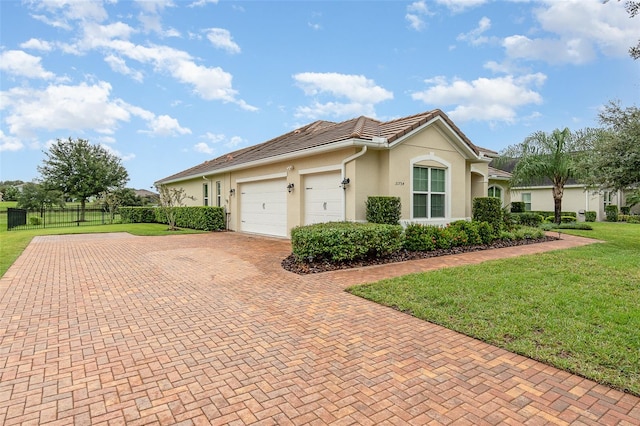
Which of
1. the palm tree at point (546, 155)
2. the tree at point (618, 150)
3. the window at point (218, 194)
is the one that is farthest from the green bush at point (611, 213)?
the window at point (218, 194)

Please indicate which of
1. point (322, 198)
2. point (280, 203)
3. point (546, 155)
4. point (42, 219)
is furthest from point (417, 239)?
point (42, 219)

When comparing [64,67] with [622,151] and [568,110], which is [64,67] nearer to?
[622,151]

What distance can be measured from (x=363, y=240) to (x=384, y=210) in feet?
7.06

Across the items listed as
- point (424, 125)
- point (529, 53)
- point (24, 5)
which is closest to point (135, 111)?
point (24, 5)

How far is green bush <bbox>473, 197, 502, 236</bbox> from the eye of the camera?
12.6 m

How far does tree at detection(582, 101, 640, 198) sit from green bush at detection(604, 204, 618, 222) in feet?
56.2

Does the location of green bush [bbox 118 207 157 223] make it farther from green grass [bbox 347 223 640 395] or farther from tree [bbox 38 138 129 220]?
green grass [bbox 347 223 640 395]

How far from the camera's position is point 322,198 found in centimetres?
1200

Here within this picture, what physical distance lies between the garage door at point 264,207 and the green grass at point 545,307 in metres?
8.08

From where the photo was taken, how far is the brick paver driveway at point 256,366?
269 cm

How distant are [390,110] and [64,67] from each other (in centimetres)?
1569

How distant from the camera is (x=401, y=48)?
14227mm

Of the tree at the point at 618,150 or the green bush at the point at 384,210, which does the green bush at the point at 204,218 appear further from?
the tree at the point at 618,150

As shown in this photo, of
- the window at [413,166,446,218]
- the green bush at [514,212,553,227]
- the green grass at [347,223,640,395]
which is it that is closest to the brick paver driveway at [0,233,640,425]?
the green grass at [347,223,640,395]
